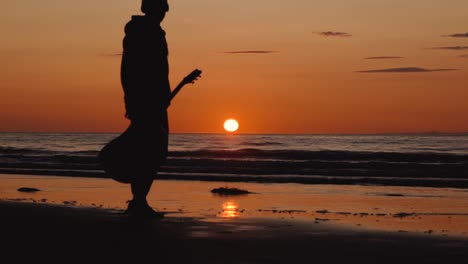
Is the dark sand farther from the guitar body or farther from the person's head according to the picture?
the person's head

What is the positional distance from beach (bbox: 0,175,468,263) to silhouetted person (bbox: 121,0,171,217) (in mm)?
710

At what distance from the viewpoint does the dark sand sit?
20.3 ft

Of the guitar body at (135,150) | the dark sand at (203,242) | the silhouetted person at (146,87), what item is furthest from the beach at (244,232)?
the silhouetted person at (146,87)

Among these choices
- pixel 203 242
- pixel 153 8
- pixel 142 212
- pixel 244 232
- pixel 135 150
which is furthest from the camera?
pixel 142 212

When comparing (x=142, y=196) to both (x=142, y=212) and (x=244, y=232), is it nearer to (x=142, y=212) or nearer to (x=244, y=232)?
(x=142, y=212)

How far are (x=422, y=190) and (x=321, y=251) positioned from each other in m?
12.2

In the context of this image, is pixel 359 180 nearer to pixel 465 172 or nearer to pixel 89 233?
pixel 465 172

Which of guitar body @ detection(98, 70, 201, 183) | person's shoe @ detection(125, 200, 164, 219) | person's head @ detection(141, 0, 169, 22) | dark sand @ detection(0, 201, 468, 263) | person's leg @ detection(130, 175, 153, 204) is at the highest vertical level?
person's head @ detection(141, 0, 169, 22)

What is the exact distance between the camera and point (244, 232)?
7.79m

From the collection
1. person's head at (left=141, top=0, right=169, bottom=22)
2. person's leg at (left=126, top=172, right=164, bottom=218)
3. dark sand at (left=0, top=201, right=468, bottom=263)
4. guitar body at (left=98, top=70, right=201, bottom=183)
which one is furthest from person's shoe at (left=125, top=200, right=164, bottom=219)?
person's head at (left=141, top=0, right=169, bottom=22)

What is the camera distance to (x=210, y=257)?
20.3 ft

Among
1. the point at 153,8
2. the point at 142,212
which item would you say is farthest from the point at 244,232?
the point at 153,8

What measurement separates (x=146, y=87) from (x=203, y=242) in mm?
2370

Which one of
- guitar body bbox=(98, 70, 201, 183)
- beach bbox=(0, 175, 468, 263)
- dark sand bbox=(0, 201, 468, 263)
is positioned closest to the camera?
dark sand bbox=(0, 201, 468, 263)
